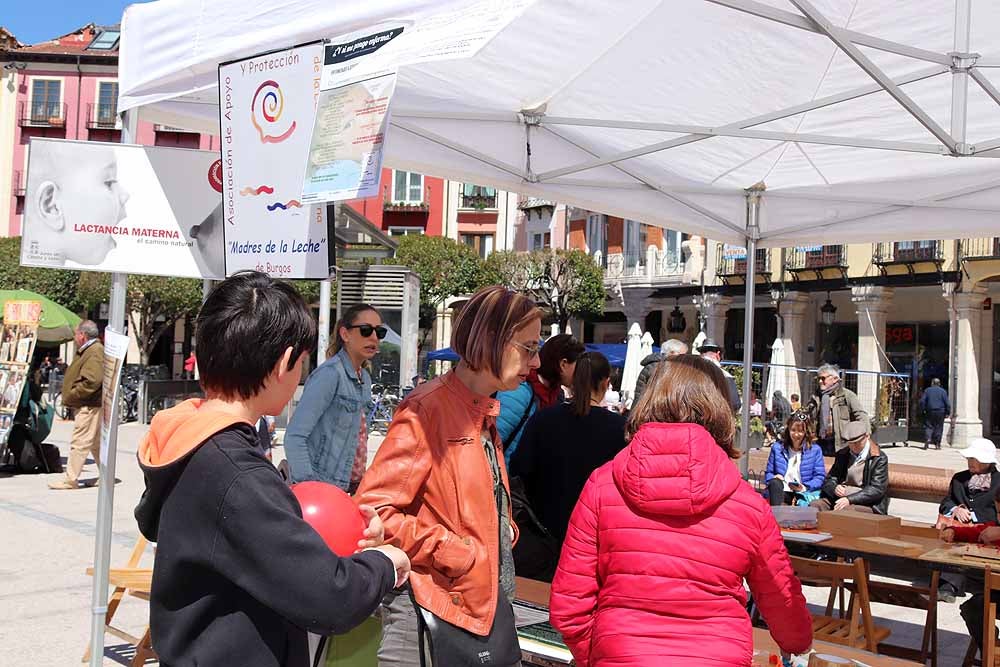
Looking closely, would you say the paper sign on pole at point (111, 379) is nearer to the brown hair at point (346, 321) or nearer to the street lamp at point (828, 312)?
the brown hair at point (346, 321)

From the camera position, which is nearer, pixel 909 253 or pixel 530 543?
pixel 530 543

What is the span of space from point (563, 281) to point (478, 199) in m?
13.4

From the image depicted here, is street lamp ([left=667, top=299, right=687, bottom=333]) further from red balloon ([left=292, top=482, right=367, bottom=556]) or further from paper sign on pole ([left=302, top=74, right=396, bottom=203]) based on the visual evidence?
red balloon ([left=292, top=482, right=367, bottom=556])

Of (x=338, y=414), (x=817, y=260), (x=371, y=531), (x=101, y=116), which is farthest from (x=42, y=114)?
(x=371, y=531)

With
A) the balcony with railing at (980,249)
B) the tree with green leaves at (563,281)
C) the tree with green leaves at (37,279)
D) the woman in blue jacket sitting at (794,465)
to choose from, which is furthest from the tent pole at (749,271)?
the tree with green leaves at (37,279)

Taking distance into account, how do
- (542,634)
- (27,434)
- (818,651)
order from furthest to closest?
1. (27,434)
2. (542,634)
3. (818,651)

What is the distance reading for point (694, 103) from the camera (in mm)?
5922

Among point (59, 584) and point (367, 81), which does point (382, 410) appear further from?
point (367, 81)

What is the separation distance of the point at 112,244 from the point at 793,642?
2.79m

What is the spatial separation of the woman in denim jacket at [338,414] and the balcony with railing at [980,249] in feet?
78.0

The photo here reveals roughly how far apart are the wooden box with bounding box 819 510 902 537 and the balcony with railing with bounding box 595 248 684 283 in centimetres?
2911

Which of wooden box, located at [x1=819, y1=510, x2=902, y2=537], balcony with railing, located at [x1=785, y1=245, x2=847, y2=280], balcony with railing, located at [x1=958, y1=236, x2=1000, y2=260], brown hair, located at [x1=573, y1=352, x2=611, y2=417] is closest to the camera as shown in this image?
brown hair, located at [x1=573, y1=352, x2=611, y2=417]

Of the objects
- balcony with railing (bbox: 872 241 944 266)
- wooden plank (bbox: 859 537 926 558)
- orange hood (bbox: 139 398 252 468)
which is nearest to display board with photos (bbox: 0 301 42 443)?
wooden plank (bbox: 859 537 926 558)

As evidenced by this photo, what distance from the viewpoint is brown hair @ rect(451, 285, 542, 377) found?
2734mm
